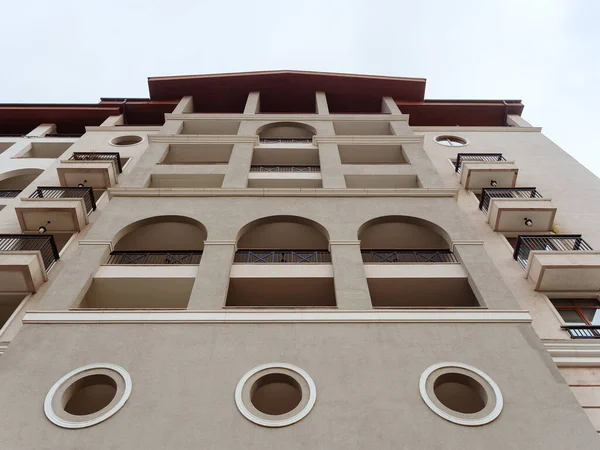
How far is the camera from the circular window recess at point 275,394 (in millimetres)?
9688

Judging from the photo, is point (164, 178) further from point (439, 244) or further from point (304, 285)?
point (439, 244)

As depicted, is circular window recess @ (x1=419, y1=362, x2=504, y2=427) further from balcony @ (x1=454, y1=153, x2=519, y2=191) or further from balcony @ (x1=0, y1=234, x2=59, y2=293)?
balcony @ (x1=454, y1=153, x2=519, y2=191)

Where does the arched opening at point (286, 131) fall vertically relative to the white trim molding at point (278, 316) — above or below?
above

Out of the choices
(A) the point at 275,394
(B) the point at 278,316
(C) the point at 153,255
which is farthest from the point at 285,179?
(A) the point at 275,394

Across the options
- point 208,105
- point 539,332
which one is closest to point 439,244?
point 539,332

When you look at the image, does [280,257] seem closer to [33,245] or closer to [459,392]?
[459,392]

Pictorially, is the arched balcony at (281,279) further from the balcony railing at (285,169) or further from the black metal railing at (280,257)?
the balcony railing at (285,169)

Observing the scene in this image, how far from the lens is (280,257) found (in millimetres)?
15773

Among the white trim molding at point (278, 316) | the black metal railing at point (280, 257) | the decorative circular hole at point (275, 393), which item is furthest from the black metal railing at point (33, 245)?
the decorative circular hole at point (275, 393)

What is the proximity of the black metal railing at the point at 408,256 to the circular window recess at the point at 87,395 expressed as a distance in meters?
8.42

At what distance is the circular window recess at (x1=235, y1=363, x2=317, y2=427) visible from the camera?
31.8 ft

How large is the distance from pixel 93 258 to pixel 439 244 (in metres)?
11.7

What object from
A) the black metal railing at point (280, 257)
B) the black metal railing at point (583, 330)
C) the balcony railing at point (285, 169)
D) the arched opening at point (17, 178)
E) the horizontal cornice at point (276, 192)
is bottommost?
the arched opening at point (17, 178)

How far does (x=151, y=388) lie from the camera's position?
407 inches
